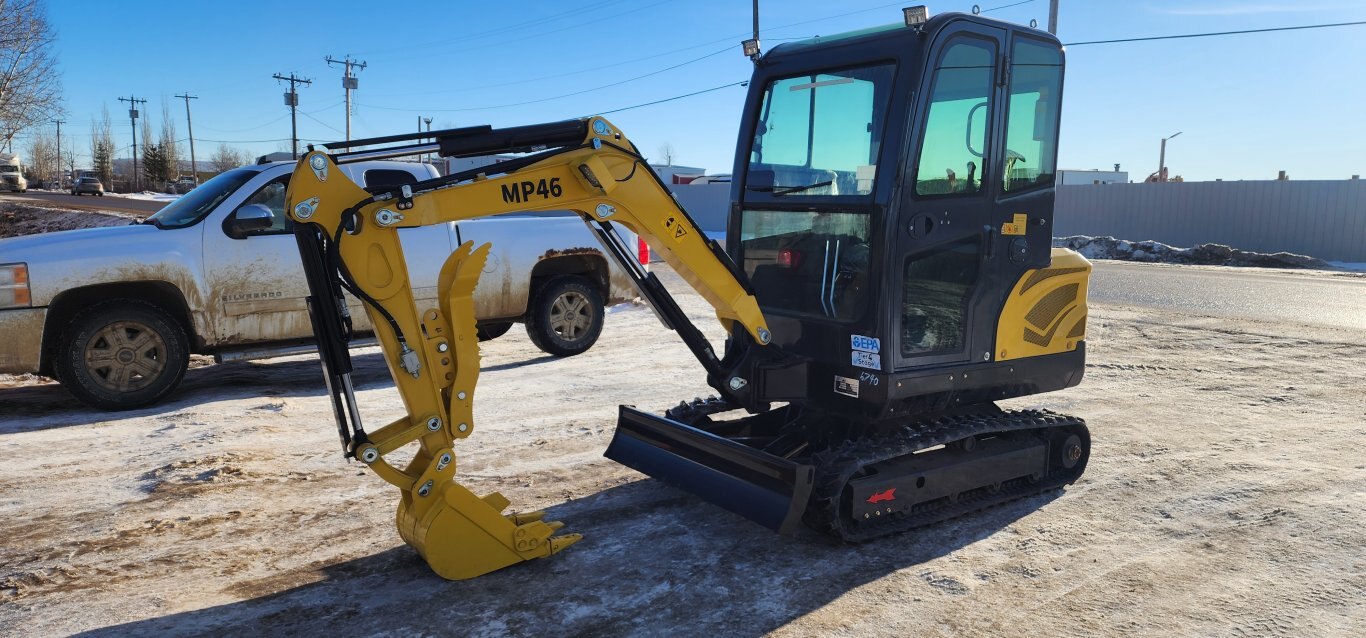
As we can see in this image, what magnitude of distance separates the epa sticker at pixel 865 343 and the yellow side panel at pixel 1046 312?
2.89 ft

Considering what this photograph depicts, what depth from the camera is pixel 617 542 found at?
473cm

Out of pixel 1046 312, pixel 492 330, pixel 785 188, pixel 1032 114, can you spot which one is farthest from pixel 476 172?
pixel 492 330

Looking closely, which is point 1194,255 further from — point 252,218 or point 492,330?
point 252,218

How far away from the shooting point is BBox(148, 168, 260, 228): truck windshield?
778 cm

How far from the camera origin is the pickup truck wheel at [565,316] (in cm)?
965

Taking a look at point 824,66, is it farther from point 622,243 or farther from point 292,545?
point 292,545

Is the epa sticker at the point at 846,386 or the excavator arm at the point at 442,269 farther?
the epa sticker at the point at 846,386

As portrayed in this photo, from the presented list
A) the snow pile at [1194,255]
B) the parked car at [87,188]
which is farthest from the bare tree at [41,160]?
the snow pile at [1194,255]

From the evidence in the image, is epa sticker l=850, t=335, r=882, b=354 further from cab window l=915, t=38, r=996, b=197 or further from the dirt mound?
Answer: the dirt mound

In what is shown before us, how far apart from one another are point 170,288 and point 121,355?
635mm

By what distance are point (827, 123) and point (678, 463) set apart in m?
2.06

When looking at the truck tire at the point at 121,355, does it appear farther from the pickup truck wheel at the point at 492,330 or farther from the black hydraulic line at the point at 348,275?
the black hydraulic line at the point at 348,275

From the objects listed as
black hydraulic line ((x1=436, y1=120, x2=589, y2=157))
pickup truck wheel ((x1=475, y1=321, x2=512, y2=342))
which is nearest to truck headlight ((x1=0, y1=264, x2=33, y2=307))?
pickup truck wheel ((x1=475, y1=321, x2=512, y2=342))

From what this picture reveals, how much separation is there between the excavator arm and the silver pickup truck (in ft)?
12.6
